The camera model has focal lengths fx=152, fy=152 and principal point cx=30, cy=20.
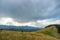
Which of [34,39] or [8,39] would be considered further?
[34,39]

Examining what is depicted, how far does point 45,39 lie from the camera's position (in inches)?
760

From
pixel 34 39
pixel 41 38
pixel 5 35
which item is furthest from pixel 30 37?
pixel 5 35

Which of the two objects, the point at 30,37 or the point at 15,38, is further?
the point at 30,37

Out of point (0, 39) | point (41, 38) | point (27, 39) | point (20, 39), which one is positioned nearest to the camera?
point (20, 39)

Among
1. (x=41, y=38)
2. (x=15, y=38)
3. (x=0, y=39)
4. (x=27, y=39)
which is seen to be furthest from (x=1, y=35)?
(x=41, y=38)

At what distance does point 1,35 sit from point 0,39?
51 centimetres

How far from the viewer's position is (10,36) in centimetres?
1762

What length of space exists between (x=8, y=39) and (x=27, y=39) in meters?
2.15

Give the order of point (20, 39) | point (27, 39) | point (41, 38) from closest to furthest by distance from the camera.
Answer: point (20, 39) → point (27, 39) → point (41, 38)

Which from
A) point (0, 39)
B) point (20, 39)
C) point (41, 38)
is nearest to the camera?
point (20, 39)

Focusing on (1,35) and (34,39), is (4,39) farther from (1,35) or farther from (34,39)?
(34,39)

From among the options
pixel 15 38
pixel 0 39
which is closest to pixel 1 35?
pixel 0 39

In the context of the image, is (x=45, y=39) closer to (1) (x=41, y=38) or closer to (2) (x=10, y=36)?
A: (1) (x=41, y=38)

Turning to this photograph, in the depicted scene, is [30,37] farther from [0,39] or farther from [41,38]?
[0,39]
